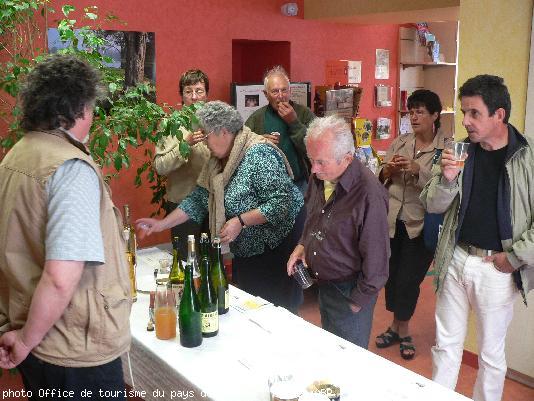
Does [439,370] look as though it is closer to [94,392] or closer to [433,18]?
[94,392]

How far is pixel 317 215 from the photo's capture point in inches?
90.2

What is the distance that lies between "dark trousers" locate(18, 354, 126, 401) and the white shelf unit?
19.0 ft

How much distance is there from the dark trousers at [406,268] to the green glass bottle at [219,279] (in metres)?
1.50

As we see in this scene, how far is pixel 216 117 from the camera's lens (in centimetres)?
248

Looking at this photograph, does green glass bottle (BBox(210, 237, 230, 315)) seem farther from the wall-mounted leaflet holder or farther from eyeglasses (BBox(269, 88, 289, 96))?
the wall-mounted leaflet holder

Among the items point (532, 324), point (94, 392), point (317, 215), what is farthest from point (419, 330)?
point (94, 392)

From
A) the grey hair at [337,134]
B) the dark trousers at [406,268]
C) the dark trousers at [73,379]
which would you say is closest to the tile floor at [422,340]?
the dark trousers at [406,268]

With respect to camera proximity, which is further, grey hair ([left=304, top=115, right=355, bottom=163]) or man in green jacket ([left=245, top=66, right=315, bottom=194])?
man in green jacket ([left=245, top=66, right=315, bottom=194])

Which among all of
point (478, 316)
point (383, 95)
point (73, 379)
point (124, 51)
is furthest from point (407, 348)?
point (383, 95)

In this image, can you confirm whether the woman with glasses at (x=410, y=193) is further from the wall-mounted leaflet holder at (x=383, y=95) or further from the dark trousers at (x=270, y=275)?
the wall-mounted leaflet holder at (x=383, y=95)

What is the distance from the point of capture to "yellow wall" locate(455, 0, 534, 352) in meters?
2.71

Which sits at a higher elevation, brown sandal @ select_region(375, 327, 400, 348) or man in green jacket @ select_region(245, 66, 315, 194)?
man in green jacket @ select_region(245, 66, 315, 194)

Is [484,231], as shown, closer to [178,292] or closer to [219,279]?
[219,279]

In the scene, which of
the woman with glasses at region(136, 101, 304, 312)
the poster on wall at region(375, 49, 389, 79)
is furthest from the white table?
the poster on wall at region(375, 49, 389, 79)
